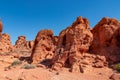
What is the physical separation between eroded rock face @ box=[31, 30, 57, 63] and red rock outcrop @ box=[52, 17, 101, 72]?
9.80ft

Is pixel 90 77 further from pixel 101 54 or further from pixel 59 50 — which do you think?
pixel 59 50

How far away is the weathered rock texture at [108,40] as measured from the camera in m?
14.4

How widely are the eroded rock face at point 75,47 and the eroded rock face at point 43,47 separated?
304 centimetres

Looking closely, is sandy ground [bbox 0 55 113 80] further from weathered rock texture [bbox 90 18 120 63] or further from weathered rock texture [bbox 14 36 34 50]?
weathered rock texture [bbox 14 36 34 50]

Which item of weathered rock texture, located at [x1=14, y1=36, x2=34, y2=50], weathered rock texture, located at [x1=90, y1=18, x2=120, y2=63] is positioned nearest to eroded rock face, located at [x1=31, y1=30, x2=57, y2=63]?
weathered rock texture, located at [x1=90, y1=18, x2=120, y2=63]

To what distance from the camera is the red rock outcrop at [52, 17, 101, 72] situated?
1327cm

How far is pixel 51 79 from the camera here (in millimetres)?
11453

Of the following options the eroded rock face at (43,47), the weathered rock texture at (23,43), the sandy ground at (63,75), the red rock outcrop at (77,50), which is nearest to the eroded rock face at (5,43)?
the weathered rock texture at (23,43)

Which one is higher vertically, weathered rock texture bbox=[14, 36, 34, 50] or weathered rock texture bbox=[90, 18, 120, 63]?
weathered rock texture bbox=[14, 36, 34, 50]

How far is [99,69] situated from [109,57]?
1.65 metres

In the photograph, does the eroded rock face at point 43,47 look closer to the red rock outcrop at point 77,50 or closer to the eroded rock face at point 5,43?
the red rock outcrop at point 77,50

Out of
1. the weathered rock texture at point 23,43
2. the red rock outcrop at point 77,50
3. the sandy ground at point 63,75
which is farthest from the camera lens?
the weathered rock texture at point 23,43

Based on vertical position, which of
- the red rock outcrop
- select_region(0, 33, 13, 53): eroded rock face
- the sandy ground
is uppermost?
select_region(0, 33, 13, 53): eroded rock face

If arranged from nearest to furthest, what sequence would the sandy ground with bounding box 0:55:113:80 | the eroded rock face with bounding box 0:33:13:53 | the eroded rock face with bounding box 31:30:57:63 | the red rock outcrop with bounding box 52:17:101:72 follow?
the sandy ground with bounding box 0:55:113:80
the red rock outcrop with bounding box 52:17:101:72
the eroded rock face with bounding box 31:30:57:63
the eroded rock face with bounding box 0:33:13:53
